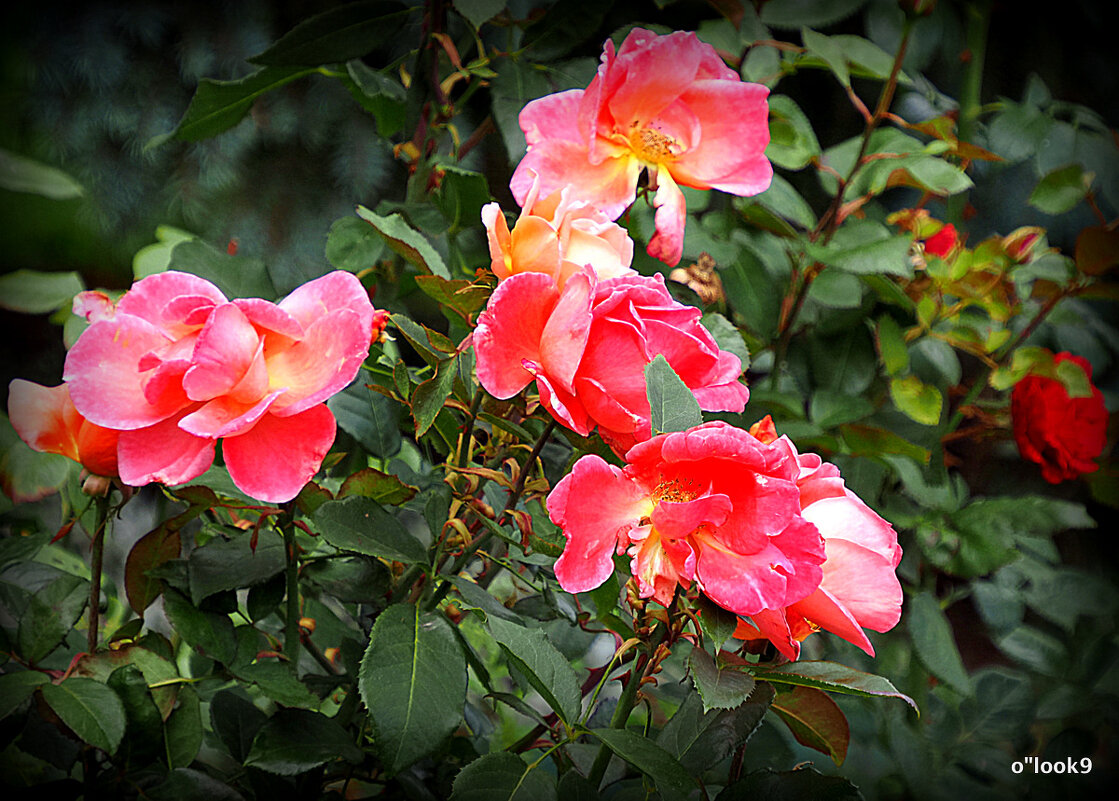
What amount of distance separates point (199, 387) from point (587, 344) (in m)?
0.14

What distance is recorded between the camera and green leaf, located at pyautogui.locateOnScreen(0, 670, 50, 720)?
12.2 inches

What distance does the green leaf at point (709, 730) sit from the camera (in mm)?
308

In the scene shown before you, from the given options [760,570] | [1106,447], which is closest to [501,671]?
[760,570]

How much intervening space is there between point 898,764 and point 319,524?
436 mm

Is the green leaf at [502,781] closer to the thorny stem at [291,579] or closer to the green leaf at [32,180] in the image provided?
the thorny stem at [291,579]

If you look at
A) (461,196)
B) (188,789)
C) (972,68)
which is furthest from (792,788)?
(972,68)

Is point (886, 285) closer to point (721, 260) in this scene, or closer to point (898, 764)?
point (721, 260)

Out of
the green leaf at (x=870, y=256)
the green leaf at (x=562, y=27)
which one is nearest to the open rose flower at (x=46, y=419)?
the green leaf at (x=562, y=27)

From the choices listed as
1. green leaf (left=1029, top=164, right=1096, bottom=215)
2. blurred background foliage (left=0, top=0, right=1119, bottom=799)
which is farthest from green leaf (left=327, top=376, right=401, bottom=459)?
green leaf (left=1029, top=164, right=1096, bottom=215)

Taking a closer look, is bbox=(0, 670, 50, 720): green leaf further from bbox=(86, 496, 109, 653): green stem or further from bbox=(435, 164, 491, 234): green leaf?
bbox=(435, 164, 491, 234): green leaf

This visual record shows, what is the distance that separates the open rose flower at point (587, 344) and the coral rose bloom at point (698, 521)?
3cm

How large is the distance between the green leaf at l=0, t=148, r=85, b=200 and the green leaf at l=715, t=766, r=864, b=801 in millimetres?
411

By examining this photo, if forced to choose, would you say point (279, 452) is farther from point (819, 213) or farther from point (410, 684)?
point (819, 213)

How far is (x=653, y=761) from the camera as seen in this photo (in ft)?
0.98
